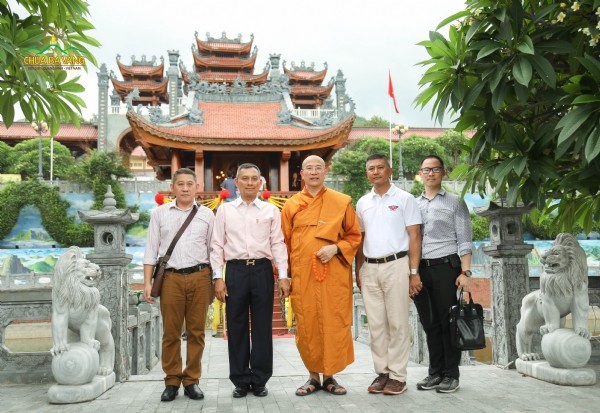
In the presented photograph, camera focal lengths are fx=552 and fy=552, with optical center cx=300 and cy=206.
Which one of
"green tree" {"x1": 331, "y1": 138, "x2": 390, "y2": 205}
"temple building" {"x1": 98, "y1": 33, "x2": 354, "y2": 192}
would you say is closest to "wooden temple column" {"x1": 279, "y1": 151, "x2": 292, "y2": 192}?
"temple building" {"x1": 98, "y1": 33, "x2": 354, "y2": 192}

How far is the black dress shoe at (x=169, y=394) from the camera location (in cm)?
378

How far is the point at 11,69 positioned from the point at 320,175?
6.67 feet

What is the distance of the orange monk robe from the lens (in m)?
3.78

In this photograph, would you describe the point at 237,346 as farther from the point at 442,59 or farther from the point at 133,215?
the point at 442,59

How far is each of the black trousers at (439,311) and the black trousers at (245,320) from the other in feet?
3.63

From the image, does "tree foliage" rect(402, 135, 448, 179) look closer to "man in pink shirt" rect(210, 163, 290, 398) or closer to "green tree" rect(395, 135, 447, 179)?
"green tree" rect(395, 135, 447, 179)

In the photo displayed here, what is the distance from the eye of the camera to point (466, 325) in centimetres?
371

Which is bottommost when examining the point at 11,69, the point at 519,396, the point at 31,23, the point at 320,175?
the point at 519,396

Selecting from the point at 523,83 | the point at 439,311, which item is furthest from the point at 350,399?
the point at 523,83

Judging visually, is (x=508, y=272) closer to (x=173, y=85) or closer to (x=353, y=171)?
Result: (x=353, y=171)

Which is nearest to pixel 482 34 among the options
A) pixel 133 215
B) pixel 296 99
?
pixel 133 215

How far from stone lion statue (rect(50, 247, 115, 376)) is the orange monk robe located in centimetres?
153

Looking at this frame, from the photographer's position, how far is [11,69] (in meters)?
3.17

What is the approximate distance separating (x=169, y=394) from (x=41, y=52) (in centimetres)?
233
